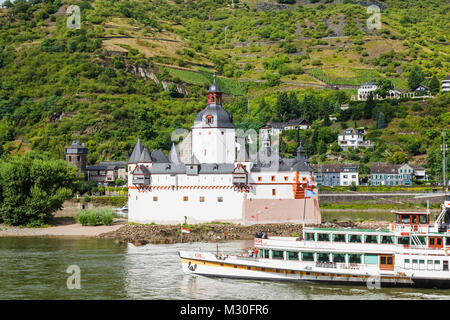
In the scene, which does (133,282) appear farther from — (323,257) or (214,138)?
(214,138)

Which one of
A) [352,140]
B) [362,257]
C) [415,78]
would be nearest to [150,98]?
[352,140]

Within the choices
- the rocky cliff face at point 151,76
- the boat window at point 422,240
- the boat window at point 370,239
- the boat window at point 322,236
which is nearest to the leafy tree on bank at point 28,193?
the boat window at point 322,236

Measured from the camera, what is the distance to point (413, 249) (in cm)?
4441

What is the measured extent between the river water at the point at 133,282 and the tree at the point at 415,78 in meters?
123

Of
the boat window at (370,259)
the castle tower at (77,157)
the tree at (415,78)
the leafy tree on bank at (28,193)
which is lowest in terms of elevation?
the boat window at (370,259)

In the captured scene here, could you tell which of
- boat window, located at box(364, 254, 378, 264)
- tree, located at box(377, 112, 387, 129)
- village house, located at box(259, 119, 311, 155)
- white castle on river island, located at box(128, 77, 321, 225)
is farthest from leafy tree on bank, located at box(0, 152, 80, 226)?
tree, located at box(377, 112, 387, 129)

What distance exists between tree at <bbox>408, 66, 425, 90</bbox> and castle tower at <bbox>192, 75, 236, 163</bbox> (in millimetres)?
103891

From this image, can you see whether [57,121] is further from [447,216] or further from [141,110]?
[447,216]

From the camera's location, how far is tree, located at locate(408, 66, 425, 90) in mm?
171600

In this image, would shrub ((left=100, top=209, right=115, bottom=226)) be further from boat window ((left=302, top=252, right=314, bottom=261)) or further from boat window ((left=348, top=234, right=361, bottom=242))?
boat window ((left=348, top=234, right=361, bottom=242))

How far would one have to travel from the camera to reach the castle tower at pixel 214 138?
7794 centimetres

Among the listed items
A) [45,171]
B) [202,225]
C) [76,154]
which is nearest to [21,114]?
[76,154]
